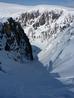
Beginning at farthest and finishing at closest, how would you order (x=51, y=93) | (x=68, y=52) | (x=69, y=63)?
(x=68, y=52), (x=69, y=63), (x=51, y=93)

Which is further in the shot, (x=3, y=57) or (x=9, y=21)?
(x=9, y=21)

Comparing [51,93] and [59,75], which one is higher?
[51,93]

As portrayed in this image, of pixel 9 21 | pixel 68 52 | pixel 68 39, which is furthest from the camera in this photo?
pixel 9 21

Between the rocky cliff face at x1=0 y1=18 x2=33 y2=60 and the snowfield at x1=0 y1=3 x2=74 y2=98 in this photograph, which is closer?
the snowfield at x1=0 y1=3 x2=74 y2=98

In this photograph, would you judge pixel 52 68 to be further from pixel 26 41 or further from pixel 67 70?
pixel 26 41

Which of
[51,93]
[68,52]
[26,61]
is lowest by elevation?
[26,61]

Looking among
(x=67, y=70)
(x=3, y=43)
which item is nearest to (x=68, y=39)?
(x=3, y=43)

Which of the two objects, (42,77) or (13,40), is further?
(13,40)

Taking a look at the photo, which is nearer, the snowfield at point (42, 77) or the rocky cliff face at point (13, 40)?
the snowfield at point (42, 77)
